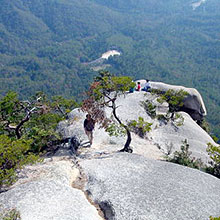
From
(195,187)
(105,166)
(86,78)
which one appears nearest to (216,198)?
(195,187)

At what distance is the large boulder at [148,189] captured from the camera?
42.9 ft

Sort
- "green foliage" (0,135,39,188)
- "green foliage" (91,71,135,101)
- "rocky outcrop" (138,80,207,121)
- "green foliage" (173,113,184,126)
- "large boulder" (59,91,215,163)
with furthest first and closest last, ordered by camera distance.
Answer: "rocky outcrop" (138,80,207,121)
"green foliage" (173,113,184,126)
"large boulder" (59,91,215,163)
"green foliage" (91,71,135,101)
"green foliage" (0,135,39,188)

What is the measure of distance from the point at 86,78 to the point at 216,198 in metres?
152

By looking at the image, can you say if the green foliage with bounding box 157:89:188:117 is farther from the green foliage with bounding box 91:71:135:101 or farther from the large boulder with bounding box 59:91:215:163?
the green foliage with bounding box 91:71:135:101

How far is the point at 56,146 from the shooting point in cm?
2112

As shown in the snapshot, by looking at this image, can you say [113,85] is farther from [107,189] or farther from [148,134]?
[148,134]

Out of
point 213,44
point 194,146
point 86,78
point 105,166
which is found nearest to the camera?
point 105,166

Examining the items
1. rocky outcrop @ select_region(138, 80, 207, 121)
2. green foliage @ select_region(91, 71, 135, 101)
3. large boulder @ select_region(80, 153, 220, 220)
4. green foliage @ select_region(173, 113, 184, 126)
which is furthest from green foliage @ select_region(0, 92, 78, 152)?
rocky outcrop @ select_region(138, 80, 207, 121)

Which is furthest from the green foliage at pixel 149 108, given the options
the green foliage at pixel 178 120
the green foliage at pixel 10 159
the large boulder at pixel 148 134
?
the green foliage at pixel 10 159

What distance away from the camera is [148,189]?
47.8 ft

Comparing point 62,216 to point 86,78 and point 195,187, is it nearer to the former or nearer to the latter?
point 195,187

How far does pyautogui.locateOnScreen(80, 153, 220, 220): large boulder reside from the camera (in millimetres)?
13078

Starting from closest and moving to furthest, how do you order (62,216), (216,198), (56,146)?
(62,216), (216,198), (56,146)

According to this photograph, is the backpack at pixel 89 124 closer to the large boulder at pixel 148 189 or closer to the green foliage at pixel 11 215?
the large boulder at pixel 148 189
